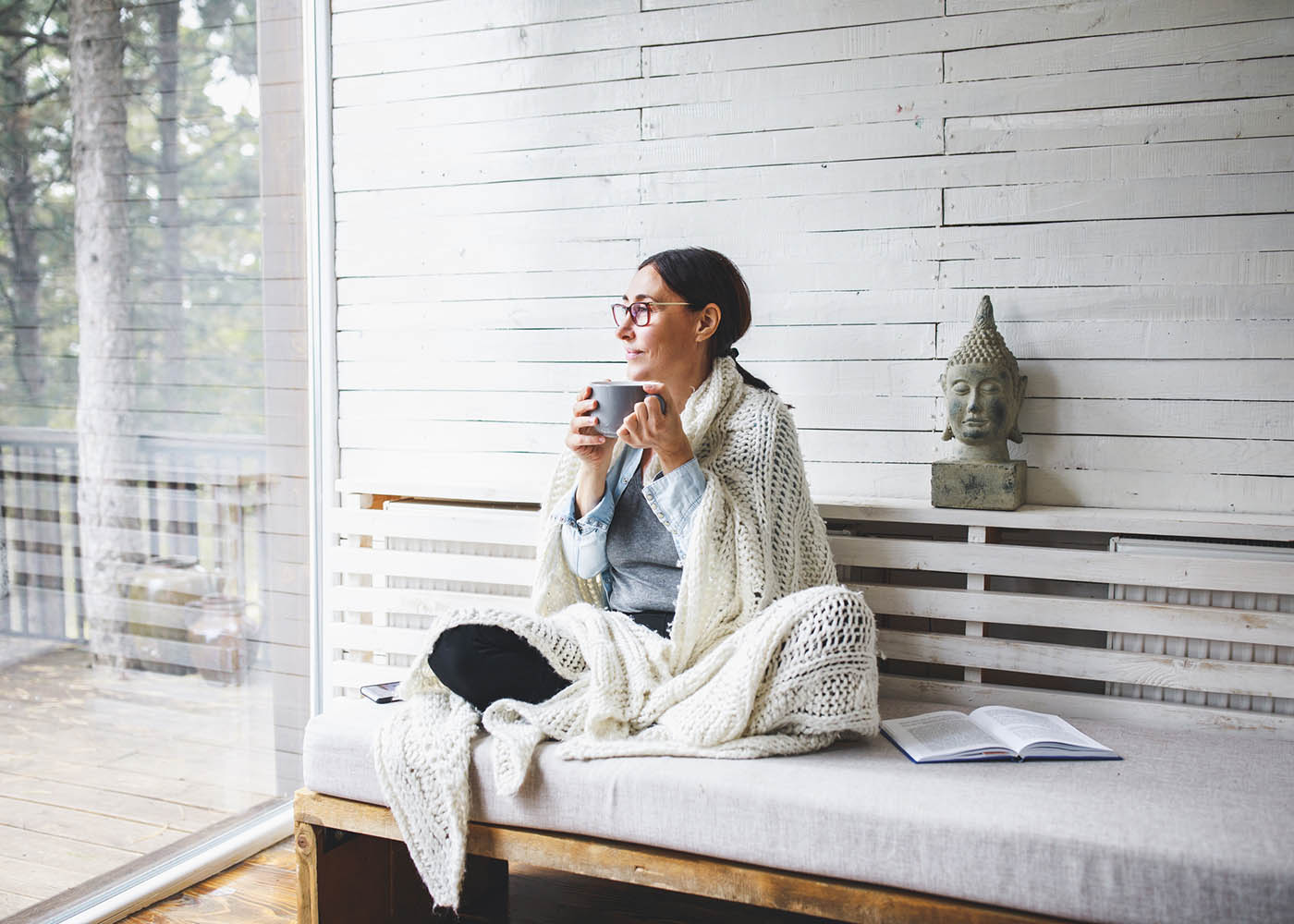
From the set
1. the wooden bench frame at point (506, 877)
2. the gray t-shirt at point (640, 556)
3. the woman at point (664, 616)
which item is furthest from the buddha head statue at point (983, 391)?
the wooden bench frame at point (506, 877)

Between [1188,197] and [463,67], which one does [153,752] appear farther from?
[1188,197]

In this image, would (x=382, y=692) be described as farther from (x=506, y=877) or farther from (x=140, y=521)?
(x=140, y=521)

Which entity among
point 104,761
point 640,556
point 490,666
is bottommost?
point 104,761

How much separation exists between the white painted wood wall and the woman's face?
13.1 inches

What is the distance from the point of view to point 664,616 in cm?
199

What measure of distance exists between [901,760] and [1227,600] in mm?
723

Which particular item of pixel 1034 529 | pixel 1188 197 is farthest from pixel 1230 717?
pixel 1188 197

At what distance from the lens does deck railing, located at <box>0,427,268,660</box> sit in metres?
1.81

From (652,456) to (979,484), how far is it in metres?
0.63

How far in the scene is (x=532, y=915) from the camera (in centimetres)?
204

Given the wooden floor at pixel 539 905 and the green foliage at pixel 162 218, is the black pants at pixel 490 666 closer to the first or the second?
the wooden floor at pixel 539 905

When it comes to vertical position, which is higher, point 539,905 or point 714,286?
point 714,286

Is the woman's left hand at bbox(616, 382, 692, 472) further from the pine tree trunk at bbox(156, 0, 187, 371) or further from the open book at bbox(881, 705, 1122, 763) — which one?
the pine tree trunk at bbox(156, 0, 187, 371)

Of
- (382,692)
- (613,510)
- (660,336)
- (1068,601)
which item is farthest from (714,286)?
(382,692)
